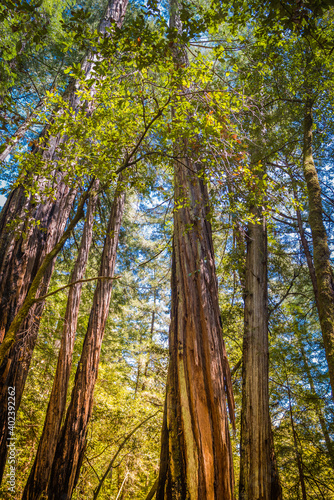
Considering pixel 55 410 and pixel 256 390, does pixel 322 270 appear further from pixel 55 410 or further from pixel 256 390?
pixel 55 410

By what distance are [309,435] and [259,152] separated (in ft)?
17.8

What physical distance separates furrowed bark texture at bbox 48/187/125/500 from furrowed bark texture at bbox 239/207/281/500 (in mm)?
2305

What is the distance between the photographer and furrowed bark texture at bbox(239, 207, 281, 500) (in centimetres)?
312

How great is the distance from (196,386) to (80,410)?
3.61 metres

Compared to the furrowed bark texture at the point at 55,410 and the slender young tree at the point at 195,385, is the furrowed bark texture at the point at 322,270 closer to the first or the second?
the slender young tree at the point at 195,385

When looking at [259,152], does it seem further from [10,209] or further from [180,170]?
[10,209]

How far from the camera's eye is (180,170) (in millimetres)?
3383

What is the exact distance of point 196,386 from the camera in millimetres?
2078

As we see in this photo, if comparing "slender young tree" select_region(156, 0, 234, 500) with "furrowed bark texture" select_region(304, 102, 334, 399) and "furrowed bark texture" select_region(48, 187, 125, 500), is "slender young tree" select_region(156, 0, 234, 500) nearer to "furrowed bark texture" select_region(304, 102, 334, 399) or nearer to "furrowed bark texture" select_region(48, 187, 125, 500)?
"furrowed bark texture" select_region(48, 187, 125, 500)

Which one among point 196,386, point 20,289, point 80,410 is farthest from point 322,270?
point 80,410

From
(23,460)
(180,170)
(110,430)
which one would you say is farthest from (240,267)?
(23,460)

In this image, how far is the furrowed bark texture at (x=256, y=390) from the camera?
3.12 m

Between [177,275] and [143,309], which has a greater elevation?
[143,309]

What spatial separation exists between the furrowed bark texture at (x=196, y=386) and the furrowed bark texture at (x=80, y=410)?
1572 mm
